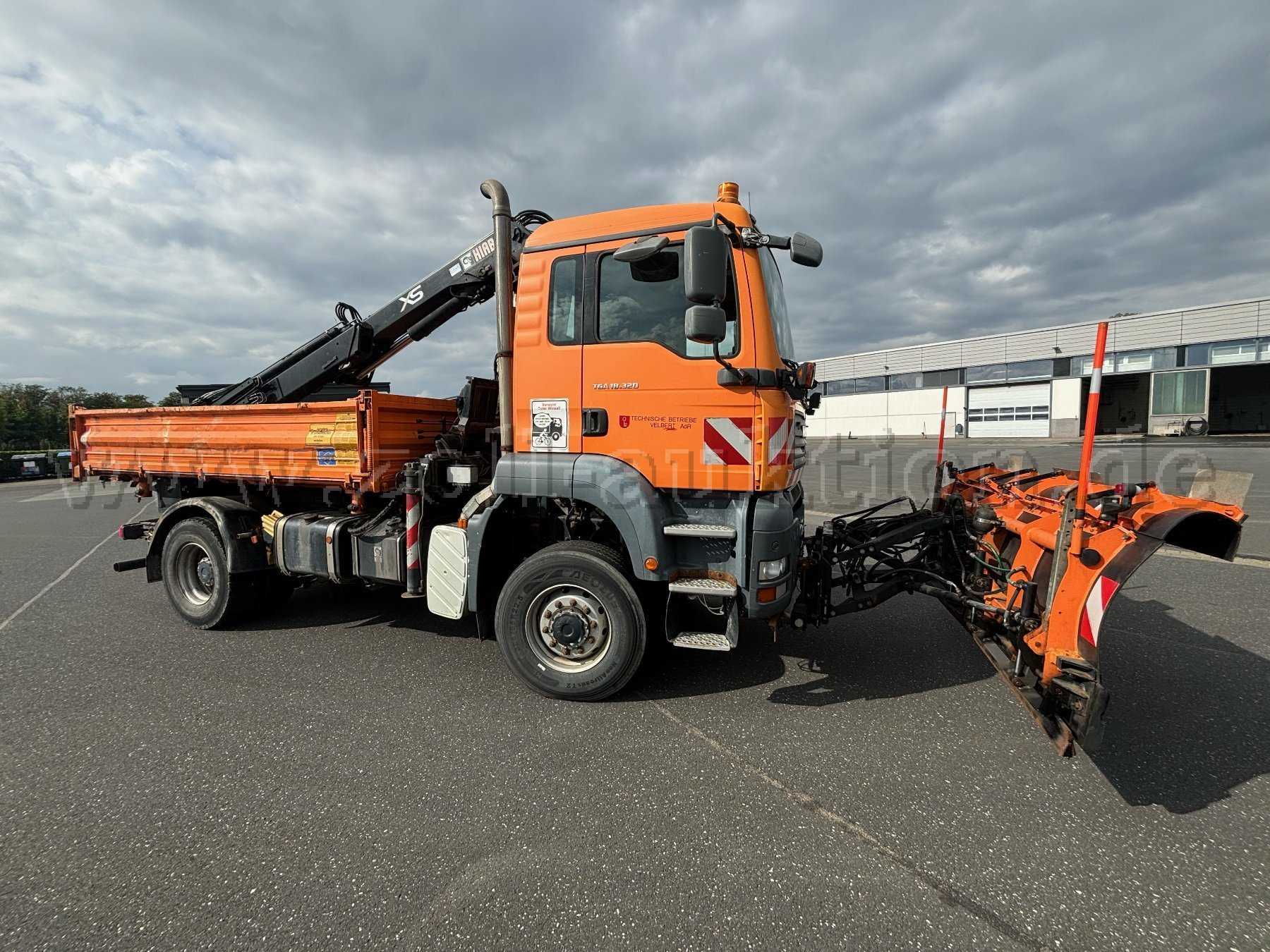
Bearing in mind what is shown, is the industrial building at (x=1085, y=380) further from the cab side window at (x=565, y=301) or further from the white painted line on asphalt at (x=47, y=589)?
the white painted line on asphalt at (x=47, y=589)

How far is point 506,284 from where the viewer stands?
385cm

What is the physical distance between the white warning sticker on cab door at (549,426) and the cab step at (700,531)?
82 cm

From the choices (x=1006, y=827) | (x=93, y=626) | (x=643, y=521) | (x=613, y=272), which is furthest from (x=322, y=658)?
(x=1006, y=827)

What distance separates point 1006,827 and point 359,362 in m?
5.50

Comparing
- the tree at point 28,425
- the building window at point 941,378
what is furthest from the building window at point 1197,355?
the tree at point 28,425

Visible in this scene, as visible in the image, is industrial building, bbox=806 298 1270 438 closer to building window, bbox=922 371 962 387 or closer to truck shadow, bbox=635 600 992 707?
building window, bbox=922 371 962 387

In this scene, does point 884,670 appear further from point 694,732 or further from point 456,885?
point 456,885

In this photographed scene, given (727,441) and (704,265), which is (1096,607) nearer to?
(727,441)

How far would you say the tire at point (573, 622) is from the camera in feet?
Answer: 11.1

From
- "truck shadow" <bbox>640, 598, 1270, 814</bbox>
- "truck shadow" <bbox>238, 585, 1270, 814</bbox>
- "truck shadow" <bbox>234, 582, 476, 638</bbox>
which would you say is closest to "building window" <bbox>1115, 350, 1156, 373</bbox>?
"truck shadow" <bbox>238, 585, 1270, 814</bbox>

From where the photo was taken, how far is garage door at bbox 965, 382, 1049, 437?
37.9m

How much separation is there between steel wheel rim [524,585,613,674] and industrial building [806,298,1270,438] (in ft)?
105

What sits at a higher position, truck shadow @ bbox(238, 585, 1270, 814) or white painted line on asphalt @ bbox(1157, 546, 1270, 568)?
white painted line on asphalt @ bbox(1157, 546, 1270, 568)

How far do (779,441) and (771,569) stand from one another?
713mm
